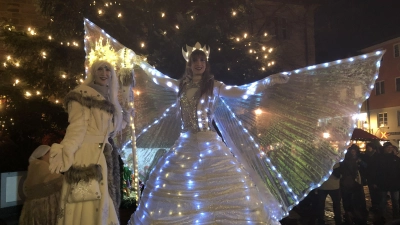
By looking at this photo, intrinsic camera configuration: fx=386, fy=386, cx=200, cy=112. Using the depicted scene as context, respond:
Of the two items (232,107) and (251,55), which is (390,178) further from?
(232,107)

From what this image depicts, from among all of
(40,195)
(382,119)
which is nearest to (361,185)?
(40,195)

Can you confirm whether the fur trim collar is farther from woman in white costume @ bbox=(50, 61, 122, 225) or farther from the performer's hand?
the performer's hand

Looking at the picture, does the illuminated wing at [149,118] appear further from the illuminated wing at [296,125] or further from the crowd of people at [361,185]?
the crowd of people at [361,185]

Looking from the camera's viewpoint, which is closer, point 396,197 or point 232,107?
point 232,107

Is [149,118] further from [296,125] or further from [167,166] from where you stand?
[296,125]

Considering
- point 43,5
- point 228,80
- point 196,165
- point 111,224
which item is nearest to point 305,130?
point 196,165

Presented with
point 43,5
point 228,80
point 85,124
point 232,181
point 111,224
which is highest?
point 43,5

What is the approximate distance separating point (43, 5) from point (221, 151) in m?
5.73

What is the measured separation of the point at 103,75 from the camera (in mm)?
3582

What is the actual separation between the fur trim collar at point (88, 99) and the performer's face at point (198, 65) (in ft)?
4.44

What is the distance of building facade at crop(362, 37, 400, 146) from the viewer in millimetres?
27703

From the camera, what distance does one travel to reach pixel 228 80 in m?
8.09

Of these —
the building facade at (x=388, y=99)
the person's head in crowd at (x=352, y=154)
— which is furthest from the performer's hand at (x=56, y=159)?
the building facade at (x=388, y=99)

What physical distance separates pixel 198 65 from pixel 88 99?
1543 millimetres
